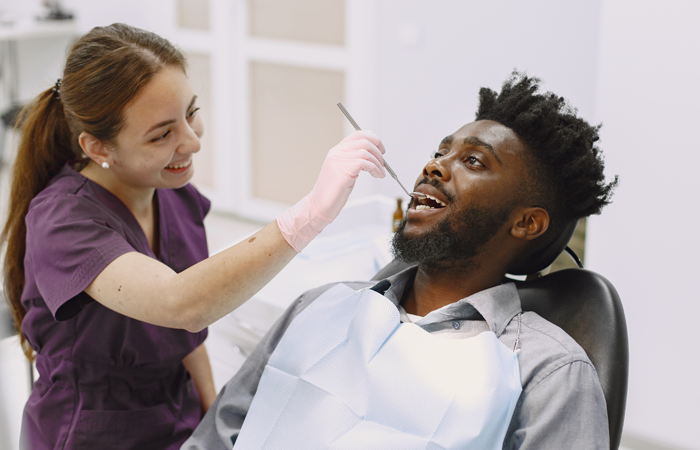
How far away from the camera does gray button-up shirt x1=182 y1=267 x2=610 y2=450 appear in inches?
36.6

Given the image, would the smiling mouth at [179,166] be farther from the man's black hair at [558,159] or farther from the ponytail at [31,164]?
the man's black hair at [558,159]

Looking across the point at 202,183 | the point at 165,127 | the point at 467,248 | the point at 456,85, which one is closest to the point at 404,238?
the point at 467,248

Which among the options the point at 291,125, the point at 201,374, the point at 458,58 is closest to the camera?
the point at 201,374

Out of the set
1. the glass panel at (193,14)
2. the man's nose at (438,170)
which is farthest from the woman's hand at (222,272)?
the glass panel at (193,14)

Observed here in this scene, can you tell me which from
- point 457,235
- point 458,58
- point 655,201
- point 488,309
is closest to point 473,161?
point 457,235

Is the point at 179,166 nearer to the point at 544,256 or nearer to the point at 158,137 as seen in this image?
the point at 158,137

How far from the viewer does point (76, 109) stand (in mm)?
1188

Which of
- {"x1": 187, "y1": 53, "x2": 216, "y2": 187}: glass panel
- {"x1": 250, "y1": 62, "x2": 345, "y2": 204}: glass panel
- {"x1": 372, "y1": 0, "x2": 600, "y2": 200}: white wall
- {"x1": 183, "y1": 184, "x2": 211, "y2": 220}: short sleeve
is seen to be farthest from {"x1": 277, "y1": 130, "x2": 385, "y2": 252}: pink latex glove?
{"x1": 187, "y1": 53, "x2": 216, "y2": 187}: glass panel

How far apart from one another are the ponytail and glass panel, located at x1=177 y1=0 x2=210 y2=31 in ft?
9.07

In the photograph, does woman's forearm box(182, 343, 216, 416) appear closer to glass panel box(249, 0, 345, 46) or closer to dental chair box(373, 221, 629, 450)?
dental chair box(373, 221, 629, 450)

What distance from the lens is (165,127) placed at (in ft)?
3.99

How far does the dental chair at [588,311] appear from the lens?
0.98 meters

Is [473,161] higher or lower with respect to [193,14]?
lower

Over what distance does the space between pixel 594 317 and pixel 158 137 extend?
2.67 ft
